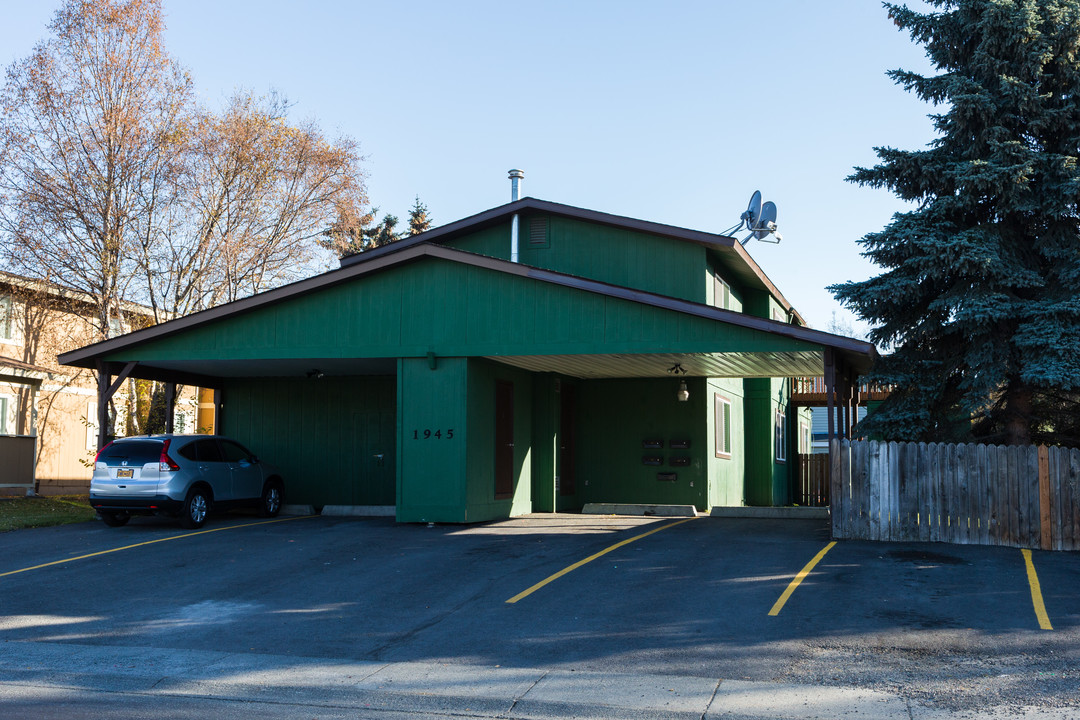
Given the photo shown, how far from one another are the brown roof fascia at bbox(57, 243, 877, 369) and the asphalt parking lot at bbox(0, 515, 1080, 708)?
122 inches

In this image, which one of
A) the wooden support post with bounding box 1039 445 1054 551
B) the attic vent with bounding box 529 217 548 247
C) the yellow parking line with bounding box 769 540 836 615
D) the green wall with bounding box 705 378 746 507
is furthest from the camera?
the green wall with bounding box 705 378 746 507

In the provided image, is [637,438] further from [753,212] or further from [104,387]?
[104,387]

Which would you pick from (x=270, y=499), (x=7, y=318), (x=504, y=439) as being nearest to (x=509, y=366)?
(x=504, y=439)

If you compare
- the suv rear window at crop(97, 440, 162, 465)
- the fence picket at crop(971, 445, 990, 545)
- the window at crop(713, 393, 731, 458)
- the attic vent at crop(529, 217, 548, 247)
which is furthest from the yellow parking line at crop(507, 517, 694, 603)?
the suv rear window at crop(97, 440, 162, 465)

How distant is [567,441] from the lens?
21.3 meters

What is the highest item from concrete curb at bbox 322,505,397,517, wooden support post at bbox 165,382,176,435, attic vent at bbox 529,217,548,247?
attic vent at bbox 529,217,548,247

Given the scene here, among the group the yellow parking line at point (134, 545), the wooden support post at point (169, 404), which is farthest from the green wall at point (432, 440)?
the wooden support post at point (169, 404)

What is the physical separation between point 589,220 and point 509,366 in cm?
406

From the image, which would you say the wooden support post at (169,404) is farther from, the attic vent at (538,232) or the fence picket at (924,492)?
the fence picket at (924,492)

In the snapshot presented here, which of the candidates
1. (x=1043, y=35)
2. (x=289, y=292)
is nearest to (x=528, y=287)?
(x=289, y=292)

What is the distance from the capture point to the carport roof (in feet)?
48.7

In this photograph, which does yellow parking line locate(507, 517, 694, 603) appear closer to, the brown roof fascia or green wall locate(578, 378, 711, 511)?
the brown roof fascia

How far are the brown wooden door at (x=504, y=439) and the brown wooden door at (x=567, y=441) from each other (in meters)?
2.19

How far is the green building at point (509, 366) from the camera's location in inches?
633
